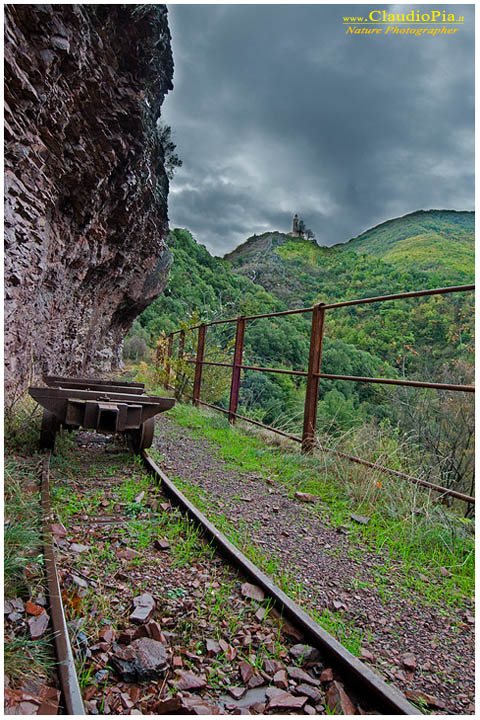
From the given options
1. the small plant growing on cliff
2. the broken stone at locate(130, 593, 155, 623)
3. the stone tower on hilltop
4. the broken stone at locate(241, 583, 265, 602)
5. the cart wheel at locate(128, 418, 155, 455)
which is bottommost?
the broken stone at locate(130, 593, 155, 623)

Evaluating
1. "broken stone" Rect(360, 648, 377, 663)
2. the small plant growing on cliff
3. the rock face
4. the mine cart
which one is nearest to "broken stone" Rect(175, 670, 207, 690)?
"broken stone" Rect(360, 648, 377, 663)

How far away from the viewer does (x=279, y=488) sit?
12.7 ft

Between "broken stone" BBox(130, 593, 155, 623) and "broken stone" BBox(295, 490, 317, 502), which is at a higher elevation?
"broken stone" BBox(295, 490, 317, 502)

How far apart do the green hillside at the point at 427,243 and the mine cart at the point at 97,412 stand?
21.2m

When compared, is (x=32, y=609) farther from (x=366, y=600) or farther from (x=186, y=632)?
(x=366, y=600)

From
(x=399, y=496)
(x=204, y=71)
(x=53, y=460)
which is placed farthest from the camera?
(x=204, y=71)

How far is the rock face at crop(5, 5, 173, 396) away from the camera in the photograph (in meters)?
4.40

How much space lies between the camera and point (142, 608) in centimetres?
186

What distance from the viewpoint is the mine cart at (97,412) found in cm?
379

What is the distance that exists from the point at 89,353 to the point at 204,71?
8.08 m

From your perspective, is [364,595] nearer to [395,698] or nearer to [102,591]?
[395,698]

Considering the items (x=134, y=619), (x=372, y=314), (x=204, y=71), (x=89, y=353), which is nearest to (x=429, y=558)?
(x=134, y=619)

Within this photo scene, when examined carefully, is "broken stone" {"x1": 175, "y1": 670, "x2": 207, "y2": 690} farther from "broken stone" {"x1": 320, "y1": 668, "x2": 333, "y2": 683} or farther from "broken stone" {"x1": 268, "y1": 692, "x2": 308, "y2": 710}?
"broken stone" {"x1": 320, "y1": 668, "x2": 333, "y2": 683}

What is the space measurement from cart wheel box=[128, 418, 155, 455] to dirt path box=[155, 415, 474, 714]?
2.71 feet
